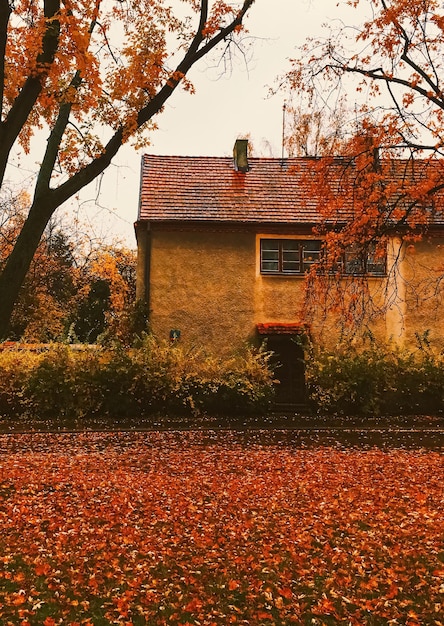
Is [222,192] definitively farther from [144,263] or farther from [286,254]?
[144,263]

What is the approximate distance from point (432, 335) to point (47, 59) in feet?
55.4

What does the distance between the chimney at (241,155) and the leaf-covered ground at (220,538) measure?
13599 mm

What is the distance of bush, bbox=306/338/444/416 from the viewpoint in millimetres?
17578

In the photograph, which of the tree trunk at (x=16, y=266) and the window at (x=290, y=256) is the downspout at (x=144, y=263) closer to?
the window at (x=290, y=256)

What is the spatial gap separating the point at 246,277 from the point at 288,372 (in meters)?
3.49

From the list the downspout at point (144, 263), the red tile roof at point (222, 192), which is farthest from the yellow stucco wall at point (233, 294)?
the red tile roof at point (222, 192)

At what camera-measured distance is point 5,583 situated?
536 cm

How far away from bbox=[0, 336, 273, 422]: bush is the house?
331 cm

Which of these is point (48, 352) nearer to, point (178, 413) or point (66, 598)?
point (178, 413)

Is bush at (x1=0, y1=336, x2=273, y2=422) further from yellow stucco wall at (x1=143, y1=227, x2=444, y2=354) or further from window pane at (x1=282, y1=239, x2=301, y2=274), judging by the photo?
window pane at (x1=282, y1=239, x2=301, y2=274)

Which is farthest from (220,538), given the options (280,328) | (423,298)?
(423,298)

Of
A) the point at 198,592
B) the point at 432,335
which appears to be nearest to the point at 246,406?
the point at 432,335

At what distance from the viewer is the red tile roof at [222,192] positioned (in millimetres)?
20580

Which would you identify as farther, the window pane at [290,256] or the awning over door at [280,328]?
the window pane at [290,256]
